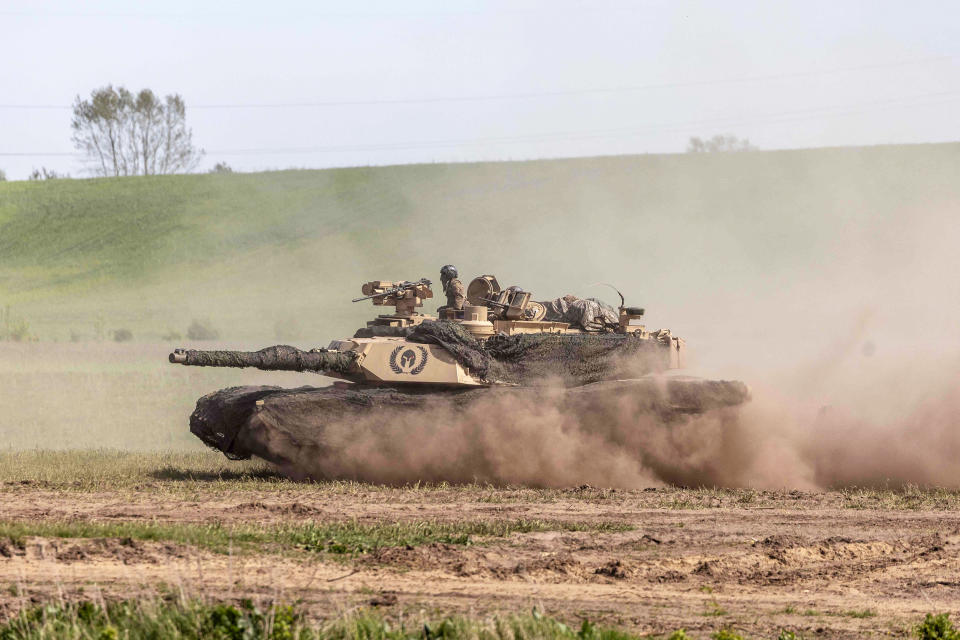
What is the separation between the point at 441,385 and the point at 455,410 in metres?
0.60

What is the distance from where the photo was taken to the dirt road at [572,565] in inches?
358

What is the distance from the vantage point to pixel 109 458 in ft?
64.4

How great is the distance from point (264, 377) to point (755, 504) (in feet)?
70.4

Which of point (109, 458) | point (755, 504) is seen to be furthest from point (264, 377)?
point (755, 504)

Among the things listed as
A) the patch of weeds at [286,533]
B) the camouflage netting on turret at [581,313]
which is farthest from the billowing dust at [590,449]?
the patch of weeds at [286,533]

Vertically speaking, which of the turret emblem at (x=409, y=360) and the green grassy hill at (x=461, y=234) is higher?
the green grassy hill at (x=461, y=234)

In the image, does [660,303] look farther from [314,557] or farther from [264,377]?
[314,557]

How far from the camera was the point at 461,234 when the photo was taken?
54.0m

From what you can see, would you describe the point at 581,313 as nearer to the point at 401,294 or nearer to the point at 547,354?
the point at 547,354

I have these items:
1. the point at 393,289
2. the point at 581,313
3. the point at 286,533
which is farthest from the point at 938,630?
the point at 393,289

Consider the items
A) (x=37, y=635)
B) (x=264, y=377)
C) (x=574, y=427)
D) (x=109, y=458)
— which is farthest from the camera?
(x=264, y=377)

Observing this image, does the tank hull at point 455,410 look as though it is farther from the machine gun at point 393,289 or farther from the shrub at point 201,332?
the shrub at point 201,332

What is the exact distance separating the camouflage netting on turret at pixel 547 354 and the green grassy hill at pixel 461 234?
2242 centimetres

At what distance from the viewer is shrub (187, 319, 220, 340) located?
41.5 m
